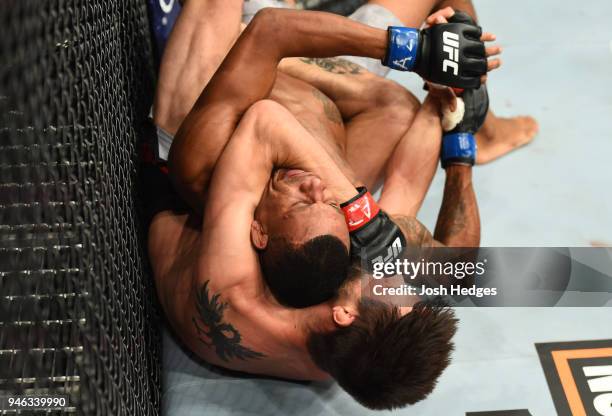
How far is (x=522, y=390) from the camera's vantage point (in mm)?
1839

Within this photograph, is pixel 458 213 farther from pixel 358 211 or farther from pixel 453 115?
pixel 358 211

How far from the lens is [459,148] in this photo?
7.12 ft

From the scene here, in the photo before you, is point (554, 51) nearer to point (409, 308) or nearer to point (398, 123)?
point (398, 123)

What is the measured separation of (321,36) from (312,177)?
1.33ft

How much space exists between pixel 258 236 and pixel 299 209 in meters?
0.12

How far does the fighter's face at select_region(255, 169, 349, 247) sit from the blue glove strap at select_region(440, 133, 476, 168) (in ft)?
1.99

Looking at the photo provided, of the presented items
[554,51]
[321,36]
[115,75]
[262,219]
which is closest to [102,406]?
[262,219]

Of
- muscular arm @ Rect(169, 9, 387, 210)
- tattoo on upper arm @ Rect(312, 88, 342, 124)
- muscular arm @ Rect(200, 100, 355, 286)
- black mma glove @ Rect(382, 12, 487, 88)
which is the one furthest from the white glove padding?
muscular arm @ Rect(200, 100, 355, 286)

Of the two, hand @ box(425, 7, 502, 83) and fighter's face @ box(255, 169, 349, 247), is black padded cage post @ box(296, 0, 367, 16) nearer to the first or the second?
hand @ box(425, 7, 502, 83)

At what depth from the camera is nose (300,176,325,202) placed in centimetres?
164

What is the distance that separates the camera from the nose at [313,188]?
5.37ft

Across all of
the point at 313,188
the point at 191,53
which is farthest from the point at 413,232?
the point at 191,53

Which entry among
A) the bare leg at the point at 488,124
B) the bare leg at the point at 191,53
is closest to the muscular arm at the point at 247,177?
the bare leg at the point at 191,53

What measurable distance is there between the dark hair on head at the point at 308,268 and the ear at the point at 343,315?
0.04 meters
